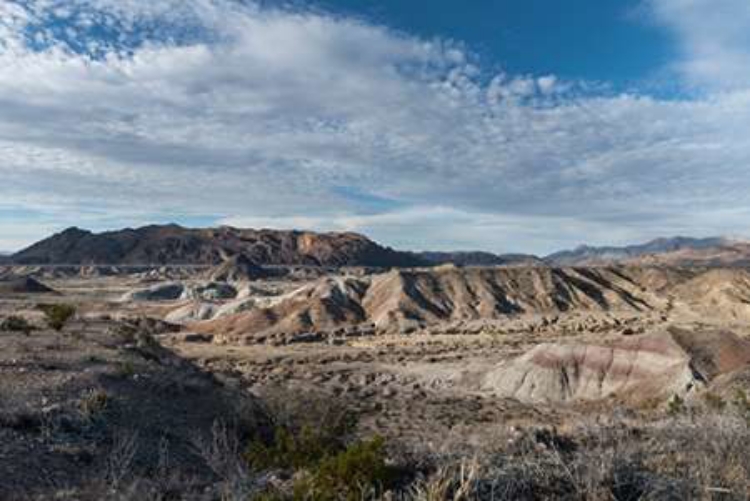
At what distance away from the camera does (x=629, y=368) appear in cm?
3428

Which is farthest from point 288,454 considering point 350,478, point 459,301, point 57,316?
point 459,301

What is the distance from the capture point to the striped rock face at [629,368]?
105 feet

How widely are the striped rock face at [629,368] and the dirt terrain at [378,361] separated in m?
0.10

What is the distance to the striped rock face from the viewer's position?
31.9 meters

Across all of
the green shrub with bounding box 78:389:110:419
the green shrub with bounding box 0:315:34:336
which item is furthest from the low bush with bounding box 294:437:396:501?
the green shrub with bounding box 0:315:34:336

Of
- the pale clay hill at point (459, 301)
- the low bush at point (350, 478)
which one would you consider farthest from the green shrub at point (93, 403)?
the pale clay hill at point (459, 301)

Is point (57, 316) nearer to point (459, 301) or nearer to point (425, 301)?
point (425, 301)

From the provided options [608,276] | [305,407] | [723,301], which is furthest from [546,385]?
[608,276]

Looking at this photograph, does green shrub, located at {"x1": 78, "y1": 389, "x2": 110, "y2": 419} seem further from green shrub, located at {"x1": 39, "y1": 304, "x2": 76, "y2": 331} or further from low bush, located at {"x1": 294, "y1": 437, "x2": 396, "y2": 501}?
green shrub, located at {"x1": 39, "y1": 304, "x2": 76, "y2": 331}

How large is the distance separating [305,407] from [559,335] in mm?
50402

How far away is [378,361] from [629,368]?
72.7ft

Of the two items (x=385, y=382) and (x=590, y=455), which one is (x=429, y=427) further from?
(x=590, y=455)

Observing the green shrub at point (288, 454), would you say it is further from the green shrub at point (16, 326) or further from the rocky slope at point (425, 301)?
the rocky slope at point (425, 301)

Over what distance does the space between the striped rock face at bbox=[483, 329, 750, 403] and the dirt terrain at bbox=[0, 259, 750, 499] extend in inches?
3.8
